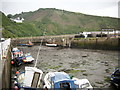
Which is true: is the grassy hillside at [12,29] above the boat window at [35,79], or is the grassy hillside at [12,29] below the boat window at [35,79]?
above

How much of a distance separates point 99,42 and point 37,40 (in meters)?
33.7

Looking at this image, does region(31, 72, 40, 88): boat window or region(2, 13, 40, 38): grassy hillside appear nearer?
region(31, 72, 40, 88): boat window

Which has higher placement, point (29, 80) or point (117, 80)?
point (29, 80)

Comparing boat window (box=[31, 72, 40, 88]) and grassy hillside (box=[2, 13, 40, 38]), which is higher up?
grassy hillside (box=[2, 13, 40, 38])

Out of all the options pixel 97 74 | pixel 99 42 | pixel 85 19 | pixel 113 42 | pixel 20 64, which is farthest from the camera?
pixel 85 19

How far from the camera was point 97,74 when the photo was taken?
684 inches

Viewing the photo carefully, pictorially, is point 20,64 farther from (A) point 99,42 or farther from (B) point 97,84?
(A) point 99,42

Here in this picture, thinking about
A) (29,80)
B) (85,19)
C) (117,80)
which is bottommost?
(117,80)

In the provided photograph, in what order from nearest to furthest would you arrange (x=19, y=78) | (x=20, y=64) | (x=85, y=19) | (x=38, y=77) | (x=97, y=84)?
(x=38, y=77)
(x=19, y=78)
(x=97, y=84)
(x=20, y=64)
(x=85, y=19)

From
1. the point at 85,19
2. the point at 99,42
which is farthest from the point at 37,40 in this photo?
the point at 85,19

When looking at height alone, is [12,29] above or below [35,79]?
above

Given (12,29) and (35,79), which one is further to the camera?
(12,29)

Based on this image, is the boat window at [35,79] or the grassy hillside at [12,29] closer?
the boat window at [35,79]

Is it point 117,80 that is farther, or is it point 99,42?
point 99,42
